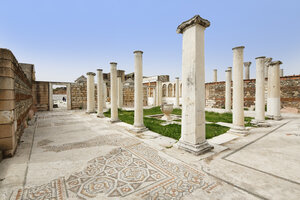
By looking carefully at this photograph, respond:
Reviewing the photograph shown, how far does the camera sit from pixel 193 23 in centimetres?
320

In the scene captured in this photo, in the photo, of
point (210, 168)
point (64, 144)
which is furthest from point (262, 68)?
point (64, 144)

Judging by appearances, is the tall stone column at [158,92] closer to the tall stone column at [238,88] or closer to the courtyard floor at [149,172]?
the tall stone column at [238,88]

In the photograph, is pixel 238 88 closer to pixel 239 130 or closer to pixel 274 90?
pixel 239 130

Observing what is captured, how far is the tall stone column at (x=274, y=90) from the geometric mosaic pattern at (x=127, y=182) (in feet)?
27.3

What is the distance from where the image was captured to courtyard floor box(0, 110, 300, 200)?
198 centimetres

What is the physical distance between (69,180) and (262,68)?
27.2 feet

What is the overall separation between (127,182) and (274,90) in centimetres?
972

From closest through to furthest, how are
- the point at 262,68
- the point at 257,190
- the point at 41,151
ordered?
1. the point at 257,190
2. the point at 41,151
3. the point at 262,68

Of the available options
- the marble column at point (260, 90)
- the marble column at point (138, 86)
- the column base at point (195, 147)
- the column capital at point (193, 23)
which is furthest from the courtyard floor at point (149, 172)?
the column capital at point (193, 23)

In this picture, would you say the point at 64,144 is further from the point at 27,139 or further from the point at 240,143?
the point at 240,143

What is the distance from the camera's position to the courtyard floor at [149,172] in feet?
6.48

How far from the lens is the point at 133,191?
6.63 ft

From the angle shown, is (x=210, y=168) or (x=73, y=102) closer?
(x=210, y=168)

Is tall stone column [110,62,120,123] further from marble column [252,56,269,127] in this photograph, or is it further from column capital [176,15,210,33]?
marble column [252,56,269,127]
